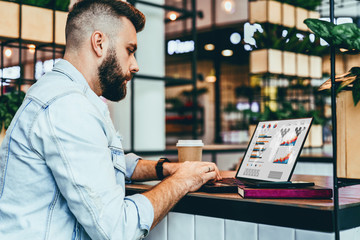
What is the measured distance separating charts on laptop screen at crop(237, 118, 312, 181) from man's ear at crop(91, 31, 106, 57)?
637mm

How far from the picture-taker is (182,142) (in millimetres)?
1673

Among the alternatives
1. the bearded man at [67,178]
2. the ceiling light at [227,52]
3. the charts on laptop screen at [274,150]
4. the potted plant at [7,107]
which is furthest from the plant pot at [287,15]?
the ceiling light at [227,52]

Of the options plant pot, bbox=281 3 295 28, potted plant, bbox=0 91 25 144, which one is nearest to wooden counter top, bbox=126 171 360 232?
potted plant, bbox=0 91 25 144

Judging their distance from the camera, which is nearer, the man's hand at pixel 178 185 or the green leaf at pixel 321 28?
the green leaf at pixel 321 28

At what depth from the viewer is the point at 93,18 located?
1460 mm

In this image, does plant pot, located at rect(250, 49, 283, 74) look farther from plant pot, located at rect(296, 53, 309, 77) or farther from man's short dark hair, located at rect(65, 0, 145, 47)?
man's short dark hair, located at rect(65, 0, 145, 47)

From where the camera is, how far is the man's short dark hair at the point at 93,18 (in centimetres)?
145

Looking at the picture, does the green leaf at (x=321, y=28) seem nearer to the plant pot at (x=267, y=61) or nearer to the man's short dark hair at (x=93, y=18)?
the man's short dark hair at (x=93, y=18)

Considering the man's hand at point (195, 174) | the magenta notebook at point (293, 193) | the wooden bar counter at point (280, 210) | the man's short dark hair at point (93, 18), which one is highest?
the man's short dark hair at point (93, 18)

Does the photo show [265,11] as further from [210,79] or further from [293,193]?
[210,79]

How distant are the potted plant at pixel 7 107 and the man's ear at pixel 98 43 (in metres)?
1.52

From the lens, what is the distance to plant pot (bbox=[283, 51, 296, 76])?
15.1 feet

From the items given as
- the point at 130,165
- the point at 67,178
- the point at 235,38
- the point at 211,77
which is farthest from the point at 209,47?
the point at 67,178

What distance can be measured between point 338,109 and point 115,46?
77 centimetres
